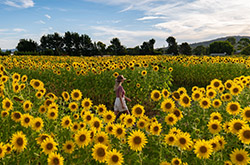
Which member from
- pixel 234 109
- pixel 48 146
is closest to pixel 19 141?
pixel 48 146

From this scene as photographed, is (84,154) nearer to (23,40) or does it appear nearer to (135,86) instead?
(135,86)

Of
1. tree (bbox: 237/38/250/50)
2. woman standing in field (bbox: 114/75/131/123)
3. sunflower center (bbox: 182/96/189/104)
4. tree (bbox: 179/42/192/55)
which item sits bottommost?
woman standing in field (bbox: 114/75/131/123)

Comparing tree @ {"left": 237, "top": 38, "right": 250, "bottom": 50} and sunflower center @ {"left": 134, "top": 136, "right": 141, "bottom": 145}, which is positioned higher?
tree @ {"left": 237, "top": 38, "right": 250, "bottom": 50}

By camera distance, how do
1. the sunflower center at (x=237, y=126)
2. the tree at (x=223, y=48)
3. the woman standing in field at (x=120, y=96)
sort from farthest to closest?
the tree at (x=223, y=48)
the woman standing in field at (x=120, y=96)
the sunflower center at (x=237, y=126)

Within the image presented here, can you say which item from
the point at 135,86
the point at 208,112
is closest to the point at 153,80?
the point at 135,86

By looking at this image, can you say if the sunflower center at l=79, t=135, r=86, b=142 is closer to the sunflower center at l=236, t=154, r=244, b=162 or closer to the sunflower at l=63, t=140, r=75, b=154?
the sunflower at l=63, t=140, r=75, b=154

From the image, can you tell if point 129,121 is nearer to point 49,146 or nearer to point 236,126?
point 49,146

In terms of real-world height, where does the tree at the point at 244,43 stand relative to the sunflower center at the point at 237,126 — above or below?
above

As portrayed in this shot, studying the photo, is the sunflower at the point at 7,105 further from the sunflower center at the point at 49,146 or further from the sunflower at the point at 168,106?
the sunflower at the point at 168,106

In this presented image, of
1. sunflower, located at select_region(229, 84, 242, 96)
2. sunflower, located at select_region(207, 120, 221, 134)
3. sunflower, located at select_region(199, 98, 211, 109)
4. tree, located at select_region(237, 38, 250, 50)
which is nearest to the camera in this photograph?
sunflower, located at select_region(207, 120, 221, 134)

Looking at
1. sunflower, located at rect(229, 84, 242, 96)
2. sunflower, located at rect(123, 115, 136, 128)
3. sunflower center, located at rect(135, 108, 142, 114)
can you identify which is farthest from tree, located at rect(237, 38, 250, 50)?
sunflower, located at rect(123, 115, 136, 128)

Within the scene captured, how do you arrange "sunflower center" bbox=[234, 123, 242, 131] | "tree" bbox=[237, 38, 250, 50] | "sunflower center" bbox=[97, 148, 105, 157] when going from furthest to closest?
"tree" bbox=[237, 38, 250, 50] → "sunflower center" bbox=[234, 123, 242, 131] → "sunflower center" bbox=[97, 148, 105, 157]

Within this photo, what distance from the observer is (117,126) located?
2.75m

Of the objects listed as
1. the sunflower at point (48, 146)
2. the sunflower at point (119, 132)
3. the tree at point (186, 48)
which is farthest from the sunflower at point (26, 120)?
the tree at point (186, 48)
